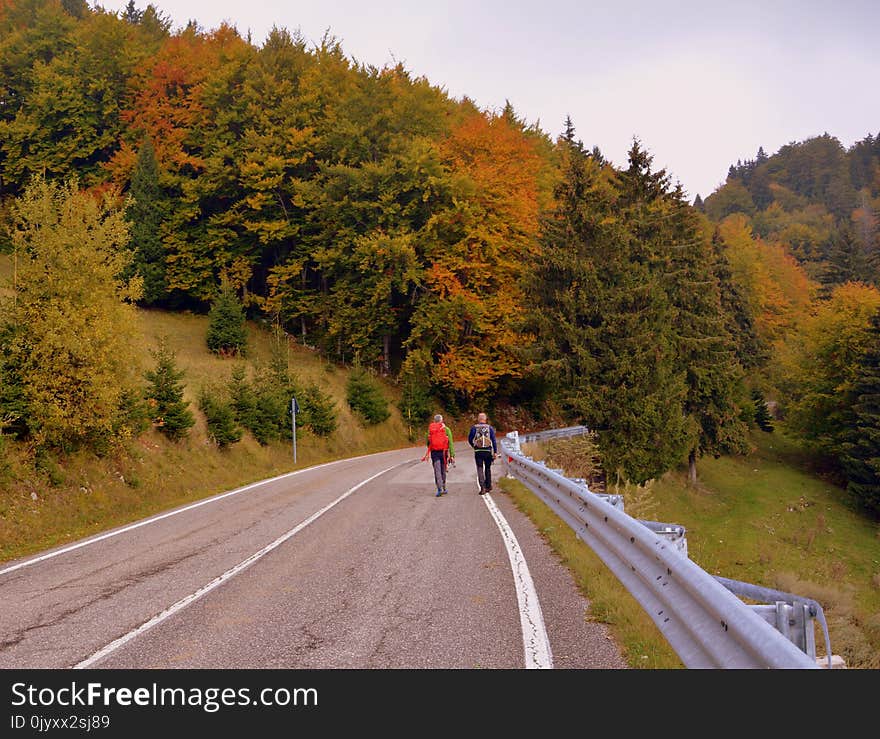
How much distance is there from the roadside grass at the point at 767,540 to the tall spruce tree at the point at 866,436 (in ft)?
4.59

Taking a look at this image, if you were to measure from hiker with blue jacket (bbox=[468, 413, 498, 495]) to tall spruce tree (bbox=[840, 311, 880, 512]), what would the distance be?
29525 mm

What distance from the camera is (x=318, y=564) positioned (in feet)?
26.7

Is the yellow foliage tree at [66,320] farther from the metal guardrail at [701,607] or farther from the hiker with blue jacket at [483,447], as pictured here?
the metal guardrail at [701,607]

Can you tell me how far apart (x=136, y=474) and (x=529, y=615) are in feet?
45.9

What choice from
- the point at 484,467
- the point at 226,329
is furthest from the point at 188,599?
the point at 226,329

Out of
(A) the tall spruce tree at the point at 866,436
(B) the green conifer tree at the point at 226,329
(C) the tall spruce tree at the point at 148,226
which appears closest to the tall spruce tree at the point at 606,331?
(A) the tall spruce tree at the point at 866,436

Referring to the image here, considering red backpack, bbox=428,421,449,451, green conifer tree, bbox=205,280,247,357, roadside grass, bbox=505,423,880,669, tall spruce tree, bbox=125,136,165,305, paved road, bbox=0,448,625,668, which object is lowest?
Answer: roadside grass, bbox=505,423,880,669

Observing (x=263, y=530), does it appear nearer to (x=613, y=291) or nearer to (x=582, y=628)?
(x=582, y=628)

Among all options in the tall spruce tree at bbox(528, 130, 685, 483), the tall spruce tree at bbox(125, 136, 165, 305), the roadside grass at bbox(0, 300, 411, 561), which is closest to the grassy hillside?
the roadside grass at bbox(0, 300, 411, 561)

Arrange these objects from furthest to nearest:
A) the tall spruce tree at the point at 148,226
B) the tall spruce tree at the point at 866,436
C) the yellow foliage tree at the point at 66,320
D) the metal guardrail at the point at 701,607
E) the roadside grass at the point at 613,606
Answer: the tall spruce tree at the point at 148,226 < the tall spruce tree at the point at 866,436 < the yellow foliage tree at the point at 66,320 < the roadside grass at the point at 613,606 < the metal guardrail at the point at 701,607

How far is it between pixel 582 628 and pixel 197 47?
55.3 m

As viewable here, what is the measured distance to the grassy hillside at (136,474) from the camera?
12641 mm

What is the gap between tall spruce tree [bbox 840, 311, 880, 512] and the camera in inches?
1431

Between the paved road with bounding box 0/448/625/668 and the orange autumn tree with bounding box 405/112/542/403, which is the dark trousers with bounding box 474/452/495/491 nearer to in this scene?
the paved road with bounding box 0/448/625/668
